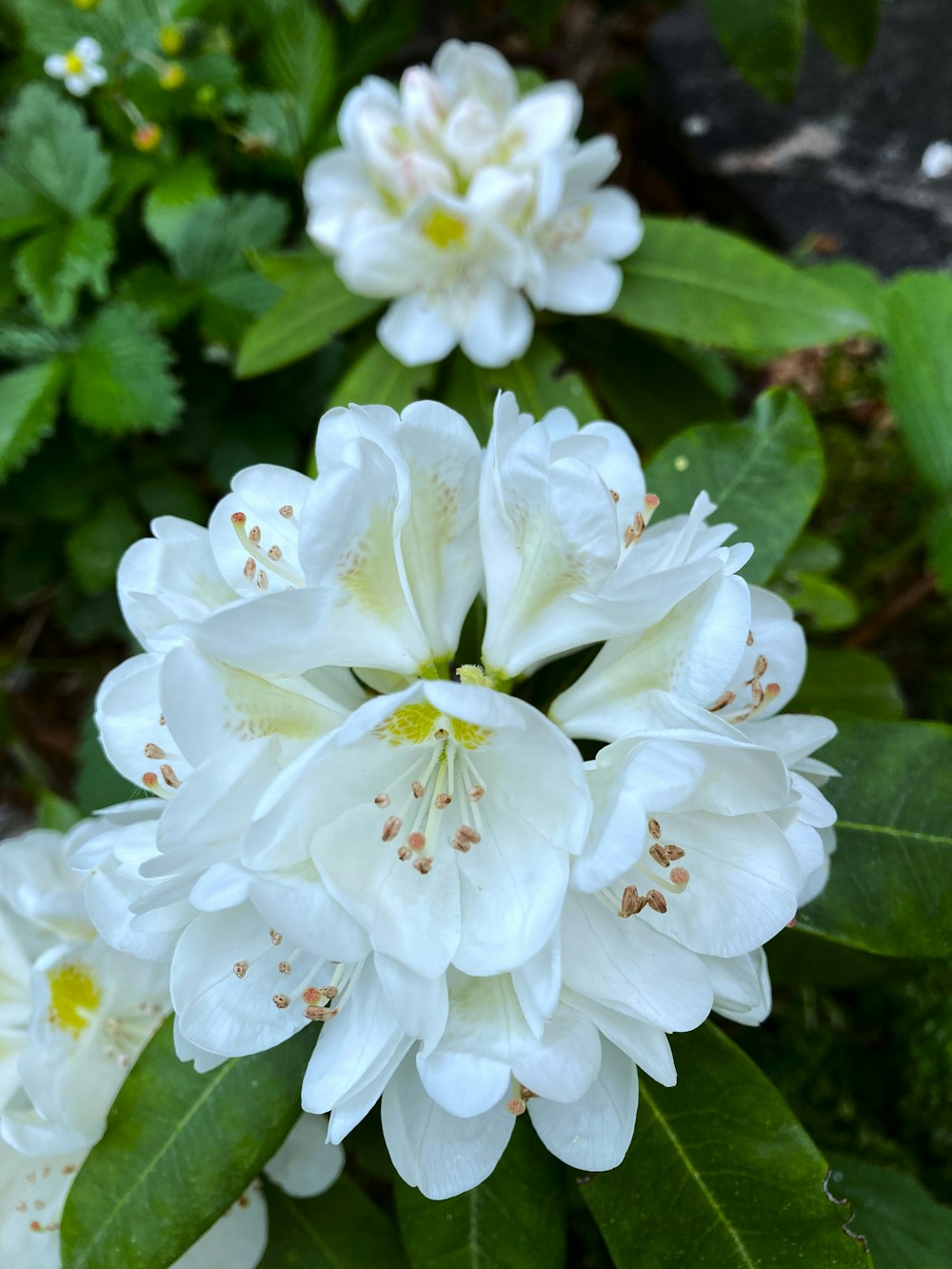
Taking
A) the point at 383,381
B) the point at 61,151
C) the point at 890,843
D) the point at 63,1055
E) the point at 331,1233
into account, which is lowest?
the point at 331,1233

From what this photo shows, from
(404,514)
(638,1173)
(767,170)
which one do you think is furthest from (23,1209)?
(767,170)

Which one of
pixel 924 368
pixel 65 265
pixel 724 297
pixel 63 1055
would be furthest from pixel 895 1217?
pixel 65 265

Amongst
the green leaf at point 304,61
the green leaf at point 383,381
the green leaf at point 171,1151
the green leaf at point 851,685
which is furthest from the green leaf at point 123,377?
the green leaf at point 851,685

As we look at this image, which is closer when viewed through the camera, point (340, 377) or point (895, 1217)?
point (895, 1217)

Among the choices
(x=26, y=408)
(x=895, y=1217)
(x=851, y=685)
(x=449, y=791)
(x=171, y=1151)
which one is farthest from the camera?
(x=26, y=408)

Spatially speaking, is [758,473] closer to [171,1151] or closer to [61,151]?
[171,1151]

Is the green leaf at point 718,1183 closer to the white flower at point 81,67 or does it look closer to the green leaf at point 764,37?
the green leaf at point 764,37
